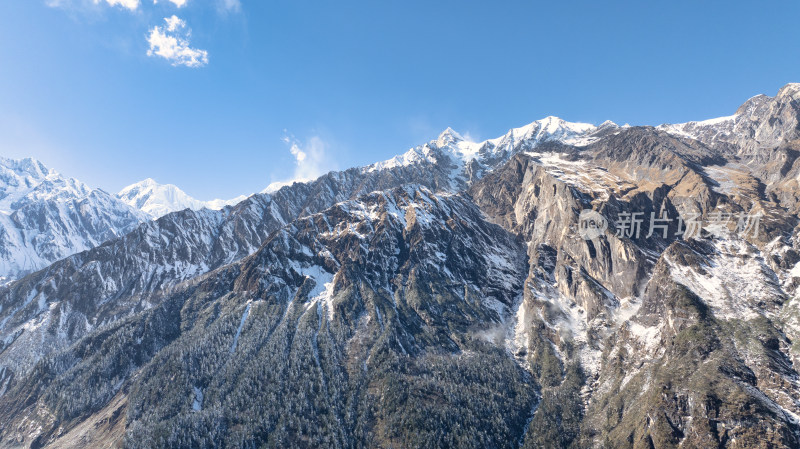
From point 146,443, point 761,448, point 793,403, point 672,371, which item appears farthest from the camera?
point 146,443

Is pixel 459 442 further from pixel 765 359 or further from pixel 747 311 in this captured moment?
pixel 747 311

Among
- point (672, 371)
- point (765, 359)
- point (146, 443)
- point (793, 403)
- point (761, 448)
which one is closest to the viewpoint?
point (761, 448)

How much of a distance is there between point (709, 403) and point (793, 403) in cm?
2767

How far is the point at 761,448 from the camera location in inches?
5271

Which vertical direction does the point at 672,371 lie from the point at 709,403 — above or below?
above

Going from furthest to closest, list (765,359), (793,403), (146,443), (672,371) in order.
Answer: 1. (146,443)
2. (672,371)
3. (765,359)
4. (793,403)

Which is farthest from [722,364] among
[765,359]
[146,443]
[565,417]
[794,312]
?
[146,443]

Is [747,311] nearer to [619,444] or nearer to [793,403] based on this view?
[793,403]

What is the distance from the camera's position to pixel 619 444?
16800 cm

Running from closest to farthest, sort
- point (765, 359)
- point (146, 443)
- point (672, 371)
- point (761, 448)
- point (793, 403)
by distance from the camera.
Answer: point (761, 448) < point (793, 403) < point (765, 359) < point (672, 371) < point (146, 443)

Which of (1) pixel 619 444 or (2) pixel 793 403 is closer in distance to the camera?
(2) pixel 793 403

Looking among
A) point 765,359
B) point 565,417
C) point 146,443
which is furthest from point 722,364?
point 146,443

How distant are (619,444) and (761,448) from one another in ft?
164

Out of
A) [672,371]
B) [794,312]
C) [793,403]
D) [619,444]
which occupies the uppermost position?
[794,312]
